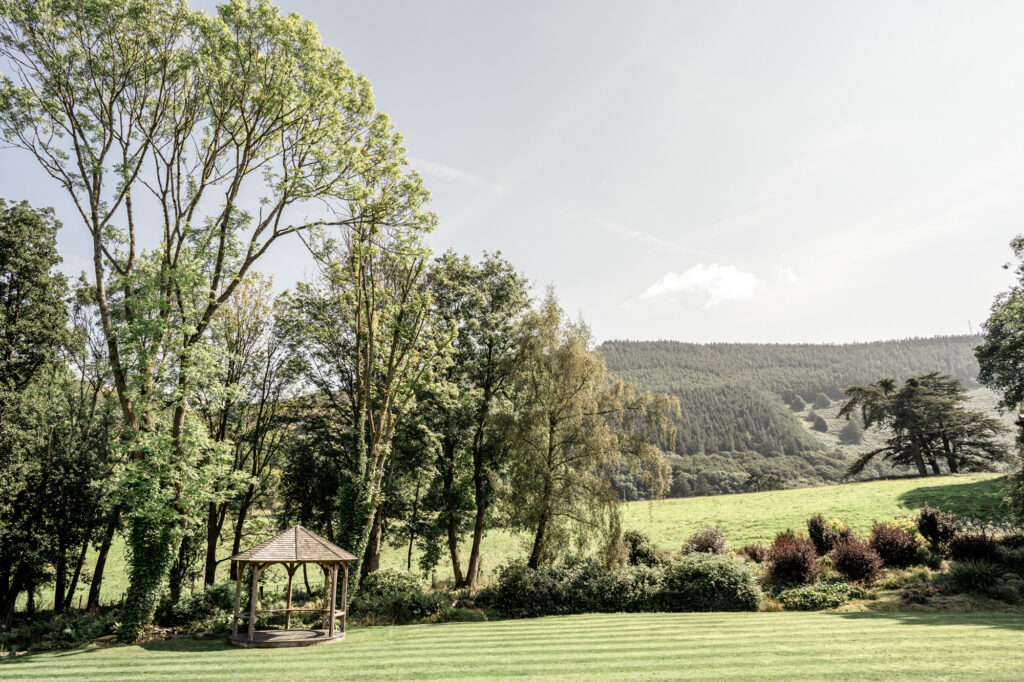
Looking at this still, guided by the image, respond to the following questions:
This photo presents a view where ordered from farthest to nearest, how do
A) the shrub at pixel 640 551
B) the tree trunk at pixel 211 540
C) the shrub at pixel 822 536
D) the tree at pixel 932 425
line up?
the tree at pixel 932 425, the shrub at pixel 822 536, the tree trunk at pixel 211 540, the shrub at pixel 640 551

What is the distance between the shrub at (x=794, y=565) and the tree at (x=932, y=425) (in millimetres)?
37084

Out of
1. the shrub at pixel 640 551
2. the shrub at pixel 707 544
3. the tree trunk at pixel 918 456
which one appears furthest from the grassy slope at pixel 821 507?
the tree trunk at pixel 918 456

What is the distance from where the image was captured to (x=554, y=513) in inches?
872

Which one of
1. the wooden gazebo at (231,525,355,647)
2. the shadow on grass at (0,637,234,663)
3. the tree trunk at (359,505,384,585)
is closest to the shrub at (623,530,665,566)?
the tree trunk at (359,505,384,585)

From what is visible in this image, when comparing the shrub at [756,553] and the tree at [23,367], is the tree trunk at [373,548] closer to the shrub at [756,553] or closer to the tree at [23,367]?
the tree at [23,367]

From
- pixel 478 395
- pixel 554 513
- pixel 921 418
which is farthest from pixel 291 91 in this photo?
pixel 921 418

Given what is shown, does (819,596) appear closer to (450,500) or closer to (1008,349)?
(450,500)

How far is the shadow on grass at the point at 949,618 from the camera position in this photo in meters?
13.4

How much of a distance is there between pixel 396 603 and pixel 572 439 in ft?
31.2

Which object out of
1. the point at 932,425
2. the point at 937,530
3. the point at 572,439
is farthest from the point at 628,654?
the point at 932,425

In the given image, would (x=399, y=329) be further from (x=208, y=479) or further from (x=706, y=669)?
(x=706, y=669)

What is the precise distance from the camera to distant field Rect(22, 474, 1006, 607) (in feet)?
103

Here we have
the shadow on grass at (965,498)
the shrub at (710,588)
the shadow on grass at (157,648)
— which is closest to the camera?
the shadow on grass at (157,648)

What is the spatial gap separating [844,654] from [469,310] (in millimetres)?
20733
